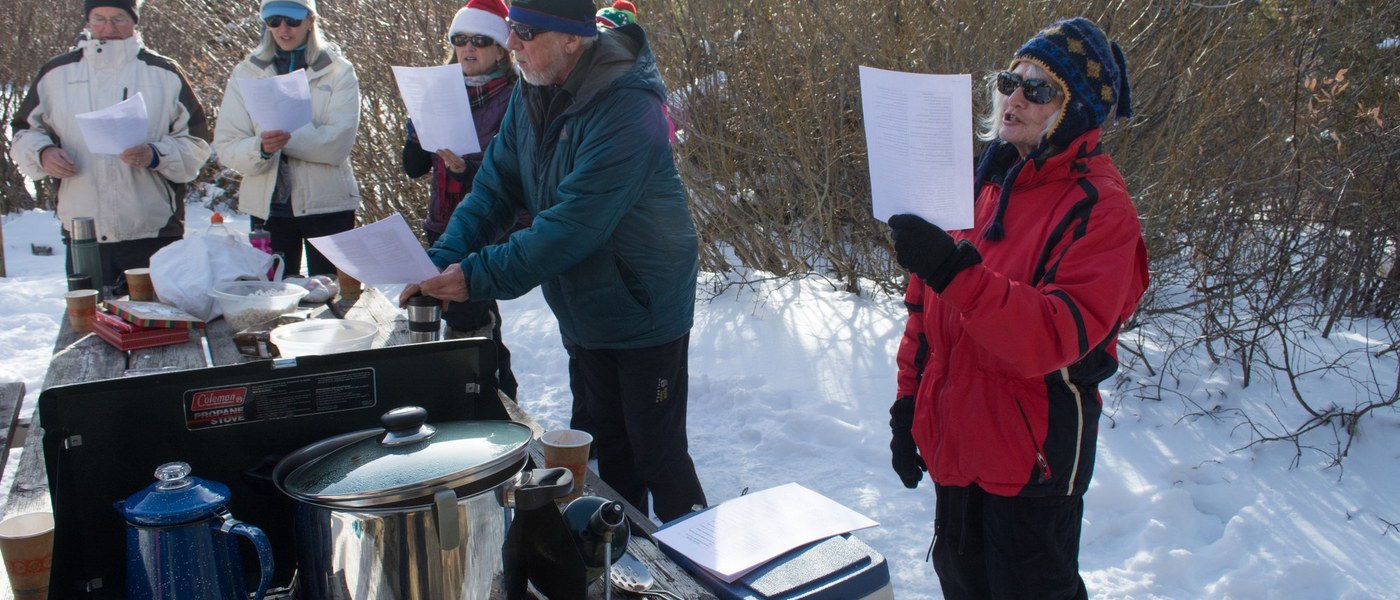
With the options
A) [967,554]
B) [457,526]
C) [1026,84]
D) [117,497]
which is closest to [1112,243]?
[1026,84]

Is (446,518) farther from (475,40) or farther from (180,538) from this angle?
(475,40)

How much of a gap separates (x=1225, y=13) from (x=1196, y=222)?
1.14 meters

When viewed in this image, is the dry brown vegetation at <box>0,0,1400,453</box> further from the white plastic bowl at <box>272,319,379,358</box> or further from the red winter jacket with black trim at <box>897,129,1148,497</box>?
the white plastic bowl at <box>272,319,379,358</box>

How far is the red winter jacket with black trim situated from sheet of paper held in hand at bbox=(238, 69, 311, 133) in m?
Result: 2.83

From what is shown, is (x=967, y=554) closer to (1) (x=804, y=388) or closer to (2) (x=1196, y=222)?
(1) (x=804, y=388)

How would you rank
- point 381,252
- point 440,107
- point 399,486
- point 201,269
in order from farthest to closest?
point 440,107
point 201,269
point 381,252
point 399,486

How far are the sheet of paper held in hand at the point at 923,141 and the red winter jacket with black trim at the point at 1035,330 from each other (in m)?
0.15

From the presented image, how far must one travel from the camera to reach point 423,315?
2.38m

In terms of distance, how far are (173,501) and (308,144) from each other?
329 centimetres

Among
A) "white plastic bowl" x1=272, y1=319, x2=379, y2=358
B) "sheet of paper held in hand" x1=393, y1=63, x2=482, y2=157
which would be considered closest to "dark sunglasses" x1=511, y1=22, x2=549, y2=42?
"white plastic bowl" x1=272, y1=319, x2=379, y2=358

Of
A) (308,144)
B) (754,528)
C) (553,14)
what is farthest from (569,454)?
(308,144)

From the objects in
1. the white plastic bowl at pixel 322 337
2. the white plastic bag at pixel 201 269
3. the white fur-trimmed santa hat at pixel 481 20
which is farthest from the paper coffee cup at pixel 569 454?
the white fur-trimmed santa hat at pixel 481 20

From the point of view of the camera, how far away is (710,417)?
4844 mm

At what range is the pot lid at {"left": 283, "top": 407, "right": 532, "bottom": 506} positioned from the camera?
51.0 inches
